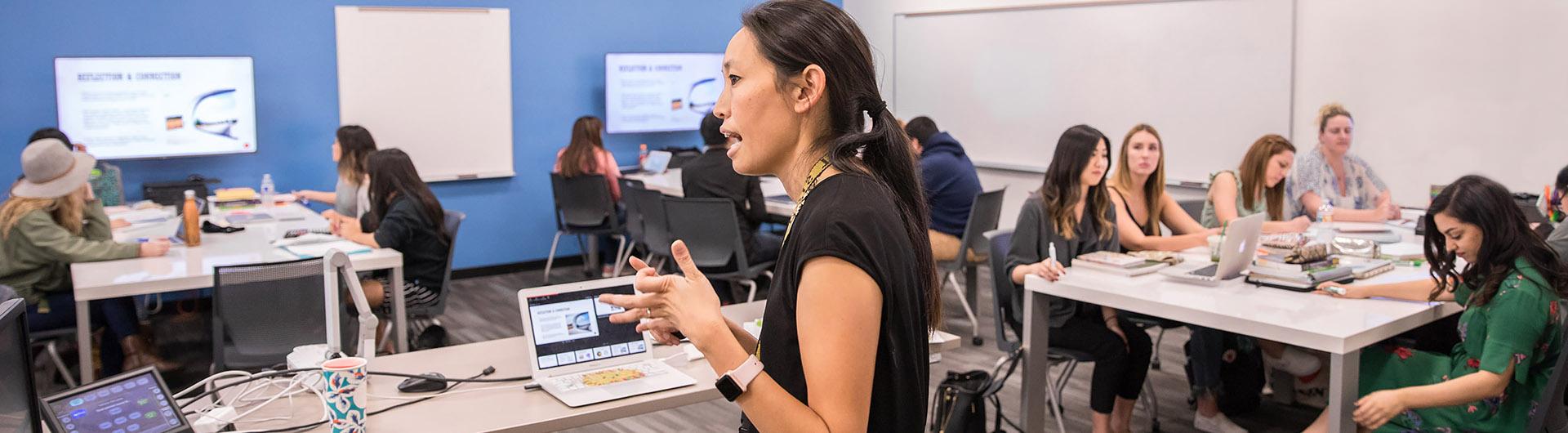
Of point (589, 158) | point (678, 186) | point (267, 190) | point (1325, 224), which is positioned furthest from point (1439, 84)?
point (267, 190)

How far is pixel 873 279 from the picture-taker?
1.14m

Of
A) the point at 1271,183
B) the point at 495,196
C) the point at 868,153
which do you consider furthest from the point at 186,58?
the point at 868,153

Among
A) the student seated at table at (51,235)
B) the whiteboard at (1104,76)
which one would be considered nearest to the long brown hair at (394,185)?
the student seated at table at (51,235)

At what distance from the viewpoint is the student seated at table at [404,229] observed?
14.7ft

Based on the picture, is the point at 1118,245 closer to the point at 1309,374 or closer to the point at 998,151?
the point at 1309,374

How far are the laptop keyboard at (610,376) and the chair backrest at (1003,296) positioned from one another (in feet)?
5.00

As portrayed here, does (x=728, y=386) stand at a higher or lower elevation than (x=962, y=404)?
higher

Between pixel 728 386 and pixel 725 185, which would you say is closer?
pixel 728 386

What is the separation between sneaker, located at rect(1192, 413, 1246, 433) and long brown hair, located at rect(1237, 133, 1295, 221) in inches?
43.5

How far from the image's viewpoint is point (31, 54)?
19.7ft

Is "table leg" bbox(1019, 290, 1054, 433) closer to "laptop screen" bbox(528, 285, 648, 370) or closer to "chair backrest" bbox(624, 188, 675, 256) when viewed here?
"laptop screen" bbox(528, 285, 648, 370)

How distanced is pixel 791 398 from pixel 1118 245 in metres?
3.19

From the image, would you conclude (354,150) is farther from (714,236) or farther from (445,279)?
(714,236)

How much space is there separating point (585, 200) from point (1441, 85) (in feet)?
15.0
